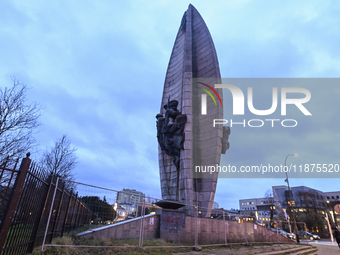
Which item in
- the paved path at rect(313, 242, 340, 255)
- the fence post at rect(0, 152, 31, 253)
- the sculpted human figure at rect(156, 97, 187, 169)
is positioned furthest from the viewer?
the sculpted human figure at rect(156, 97, 187, 169)

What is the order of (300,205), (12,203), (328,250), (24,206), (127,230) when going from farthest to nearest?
(300,205)
(328,250)
(127,230)
(24,206)
(12,203)

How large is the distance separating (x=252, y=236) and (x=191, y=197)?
5.75m

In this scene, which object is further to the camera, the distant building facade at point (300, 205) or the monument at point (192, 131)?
the distant building facade at point (300, 205)

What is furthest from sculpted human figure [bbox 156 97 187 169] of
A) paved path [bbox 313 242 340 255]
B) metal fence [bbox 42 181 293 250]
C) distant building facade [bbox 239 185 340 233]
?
distant building facade [bbox 239 185 340 233]

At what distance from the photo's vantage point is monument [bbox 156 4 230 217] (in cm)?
2030

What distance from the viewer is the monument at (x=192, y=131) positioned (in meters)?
20.3

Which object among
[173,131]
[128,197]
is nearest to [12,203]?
[128,197]

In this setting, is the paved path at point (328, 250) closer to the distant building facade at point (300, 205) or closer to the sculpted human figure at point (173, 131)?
the sculpted human figure at point (173, 131)

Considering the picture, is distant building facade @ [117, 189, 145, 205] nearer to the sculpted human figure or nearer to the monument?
the monument

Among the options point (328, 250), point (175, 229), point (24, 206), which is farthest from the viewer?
point (328, 250)

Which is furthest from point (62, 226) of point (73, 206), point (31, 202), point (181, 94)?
point (181, 94)

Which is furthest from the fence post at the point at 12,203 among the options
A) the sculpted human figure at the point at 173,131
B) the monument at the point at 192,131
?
the sculpted human figure at the point at 173,131

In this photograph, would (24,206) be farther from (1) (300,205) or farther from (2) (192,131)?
(1) (300,205)

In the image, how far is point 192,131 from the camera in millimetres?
22188
